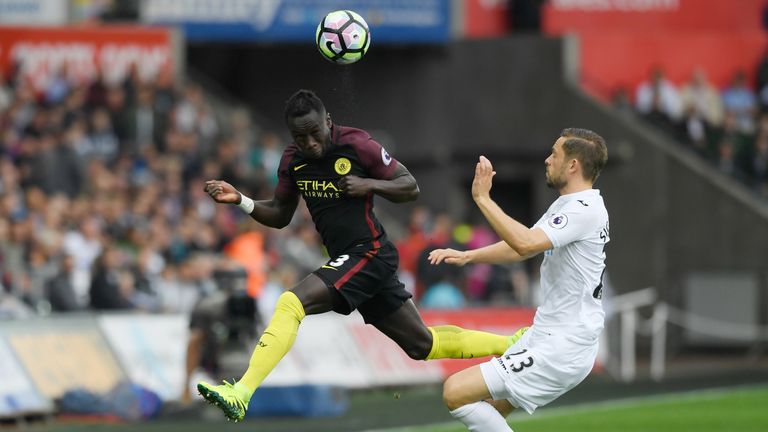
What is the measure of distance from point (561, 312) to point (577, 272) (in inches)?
10.6

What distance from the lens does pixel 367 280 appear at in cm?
1130

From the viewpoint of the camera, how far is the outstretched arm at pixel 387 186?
11094 mm

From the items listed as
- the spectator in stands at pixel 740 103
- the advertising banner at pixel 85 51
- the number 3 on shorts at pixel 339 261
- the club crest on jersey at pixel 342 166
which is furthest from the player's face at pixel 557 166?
the spectator in stands at pixel 740 103

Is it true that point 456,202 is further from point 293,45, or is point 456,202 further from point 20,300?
point 20,300

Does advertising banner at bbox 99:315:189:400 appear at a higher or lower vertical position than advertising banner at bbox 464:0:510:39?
lower

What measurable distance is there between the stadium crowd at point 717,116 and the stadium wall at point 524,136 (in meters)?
0.39

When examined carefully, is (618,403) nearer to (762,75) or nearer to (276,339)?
(276,339)

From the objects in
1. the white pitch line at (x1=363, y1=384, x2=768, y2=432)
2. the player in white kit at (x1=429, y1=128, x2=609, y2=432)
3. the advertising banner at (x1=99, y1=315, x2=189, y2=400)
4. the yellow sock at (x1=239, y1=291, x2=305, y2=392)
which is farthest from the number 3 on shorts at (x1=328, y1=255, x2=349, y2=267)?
the advertising banner at (x1=99, y1=315, x2=189, y2=400)

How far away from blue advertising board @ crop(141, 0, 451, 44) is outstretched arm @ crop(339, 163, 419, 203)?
17160mm

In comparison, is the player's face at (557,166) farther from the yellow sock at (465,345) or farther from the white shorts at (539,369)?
the yellow sock at (465,345)

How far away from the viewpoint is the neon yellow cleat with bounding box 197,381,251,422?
409 inches

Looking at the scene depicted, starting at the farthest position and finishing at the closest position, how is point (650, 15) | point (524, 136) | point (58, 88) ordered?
point (650, 15) → point (524, 136) → point (58, 88)

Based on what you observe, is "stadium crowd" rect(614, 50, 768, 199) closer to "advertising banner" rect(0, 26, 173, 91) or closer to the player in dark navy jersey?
"advertising banner" rect(0, 26, 173, 91)

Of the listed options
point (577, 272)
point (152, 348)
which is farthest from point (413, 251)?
point (577, 272)
